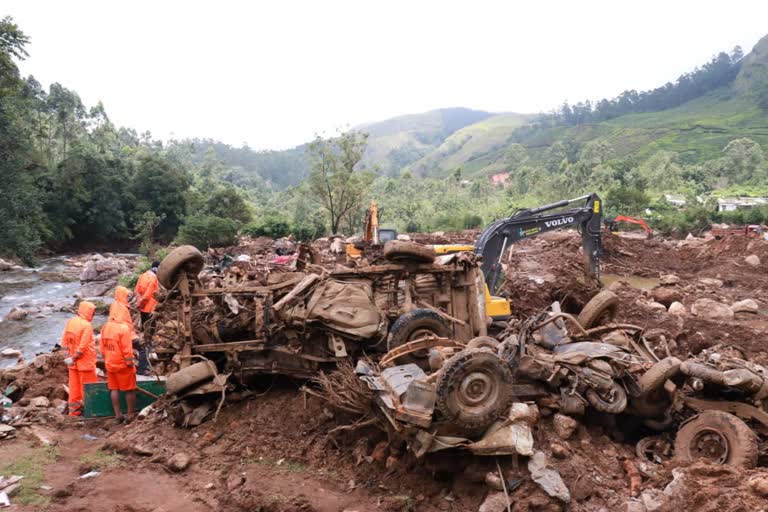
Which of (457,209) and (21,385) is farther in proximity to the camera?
(457,209)

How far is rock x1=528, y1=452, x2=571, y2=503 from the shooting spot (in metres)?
4.47

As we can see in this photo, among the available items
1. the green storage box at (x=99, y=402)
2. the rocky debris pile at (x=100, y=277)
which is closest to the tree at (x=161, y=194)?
the rocky debris pile at (x=100, y=277)

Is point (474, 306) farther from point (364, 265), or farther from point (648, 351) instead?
point (648, 351)

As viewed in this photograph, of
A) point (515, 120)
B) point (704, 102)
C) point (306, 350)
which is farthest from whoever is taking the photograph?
point (515, 120)

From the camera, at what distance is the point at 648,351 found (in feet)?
21.9

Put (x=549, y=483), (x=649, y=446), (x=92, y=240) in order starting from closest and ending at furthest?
(x=549, y=483) < (x=649, y=446) < (x=92, y=240)

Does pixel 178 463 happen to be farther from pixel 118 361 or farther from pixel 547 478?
pixel 547 478

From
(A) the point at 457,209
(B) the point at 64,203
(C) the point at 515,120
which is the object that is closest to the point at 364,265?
(B) the point at 64,203

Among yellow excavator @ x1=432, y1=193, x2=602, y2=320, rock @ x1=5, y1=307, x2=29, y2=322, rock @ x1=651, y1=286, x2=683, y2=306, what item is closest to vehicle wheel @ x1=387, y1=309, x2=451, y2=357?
yellow excavator @ x1=432, y1=193, x2=602, y2=320

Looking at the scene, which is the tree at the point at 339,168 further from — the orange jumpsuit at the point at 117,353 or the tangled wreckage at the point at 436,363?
the orange jumpsuit at the point at 117,353

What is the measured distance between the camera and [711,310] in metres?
A: 12.3

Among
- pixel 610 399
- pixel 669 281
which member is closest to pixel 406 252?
pixel 610 399

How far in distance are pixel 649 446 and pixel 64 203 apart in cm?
→ 3364

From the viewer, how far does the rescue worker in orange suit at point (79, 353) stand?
6848 millimetres
